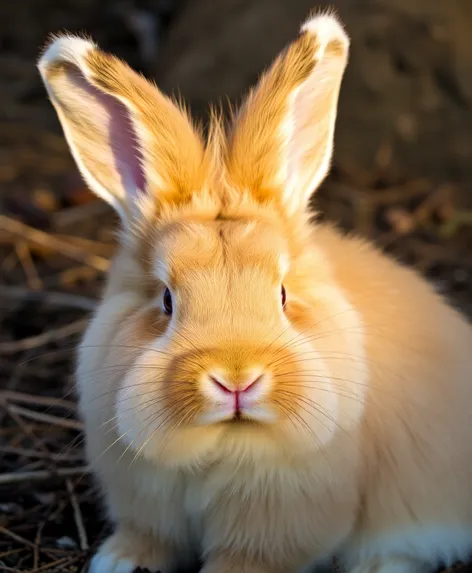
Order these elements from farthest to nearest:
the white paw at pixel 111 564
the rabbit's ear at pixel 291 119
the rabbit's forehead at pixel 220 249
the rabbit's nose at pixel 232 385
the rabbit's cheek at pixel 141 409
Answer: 1. the white paw at pixel 111 564
2. the rabbit's ear at pixel 291 119
3. the rabbit's forehead at pixel 220 249
4. the rabbit's cheek at pixel 141 409
5. the rabbit's nose at pixel 232 385

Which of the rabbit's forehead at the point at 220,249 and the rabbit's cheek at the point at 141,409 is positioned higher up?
the rabbit's forehead at the point at 220,249

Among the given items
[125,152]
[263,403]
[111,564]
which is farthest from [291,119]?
[111,564]

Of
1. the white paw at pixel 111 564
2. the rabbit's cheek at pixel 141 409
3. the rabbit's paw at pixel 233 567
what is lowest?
the white paw at pixel 111 564

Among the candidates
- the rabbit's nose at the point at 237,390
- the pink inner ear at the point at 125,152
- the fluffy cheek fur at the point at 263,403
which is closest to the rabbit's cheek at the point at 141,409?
the fluffy cheek fur at the point at 263,403

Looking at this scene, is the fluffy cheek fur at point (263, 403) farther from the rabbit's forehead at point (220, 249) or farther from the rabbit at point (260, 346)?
the rabbit's forehead at point (220, 249)

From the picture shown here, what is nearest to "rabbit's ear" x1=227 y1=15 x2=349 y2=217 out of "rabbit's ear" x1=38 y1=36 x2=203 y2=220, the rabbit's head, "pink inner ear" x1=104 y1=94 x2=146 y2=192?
the rabbit's head

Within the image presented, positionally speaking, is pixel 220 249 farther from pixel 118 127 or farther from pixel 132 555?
pixel 132 555

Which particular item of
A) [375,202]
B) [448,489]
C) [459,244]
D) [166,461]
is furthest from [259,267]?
[375,202]

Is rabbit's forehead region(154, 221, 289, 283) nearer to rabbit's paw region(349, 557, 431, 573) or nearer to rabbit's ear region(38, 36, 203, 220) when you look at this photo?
rabbit's ear region(38, 36, 203, 220)
